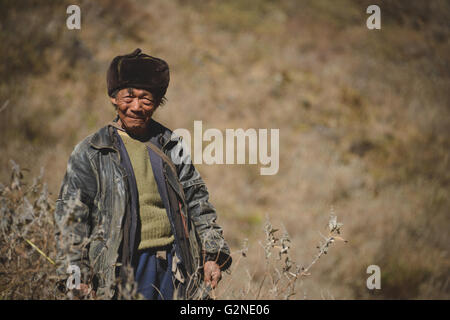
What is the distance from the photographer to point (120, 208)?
6.21 ft

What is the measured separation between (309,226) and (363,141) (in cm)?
380

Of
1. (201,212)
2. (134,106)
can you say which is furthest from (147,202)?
(134,106)

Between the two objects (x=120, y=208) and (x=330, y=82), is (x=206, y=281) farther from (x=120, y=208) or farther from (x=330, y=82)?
(x=330, y=82)

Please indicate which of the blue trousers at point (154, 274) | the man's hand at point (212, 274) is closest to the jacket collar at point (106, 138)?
the blue trousers at point (154, 274)

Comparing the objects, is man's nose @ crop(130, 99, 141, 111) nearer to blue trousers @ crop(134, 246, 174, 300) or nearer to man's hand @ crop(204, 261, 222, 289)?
blue trousers @ crop(134, 246, 174, 300)

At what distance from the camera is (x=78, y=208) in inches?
73.5

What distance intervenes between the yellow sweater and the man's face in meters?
0.11

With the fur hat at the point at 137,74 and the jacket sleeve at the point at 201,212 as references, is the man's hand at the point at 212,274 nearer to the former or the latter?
the jacket sleeve at the point at 201,212

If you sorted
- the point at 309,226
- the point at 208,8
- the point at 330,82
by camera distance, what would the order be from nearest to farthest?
1. the point at 309,226
2. the point at 330,82
3. the point at 208,8

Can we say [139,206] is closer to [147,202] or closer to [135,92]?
[147,202]

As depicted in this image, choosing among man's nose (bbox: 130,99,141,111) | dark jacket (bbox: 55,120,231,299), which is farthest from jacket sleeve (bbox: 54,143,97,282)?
man's nose (bbox: 130,99,141,111)

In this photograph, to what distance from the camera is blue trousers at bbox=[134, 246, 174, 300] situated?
200cm
